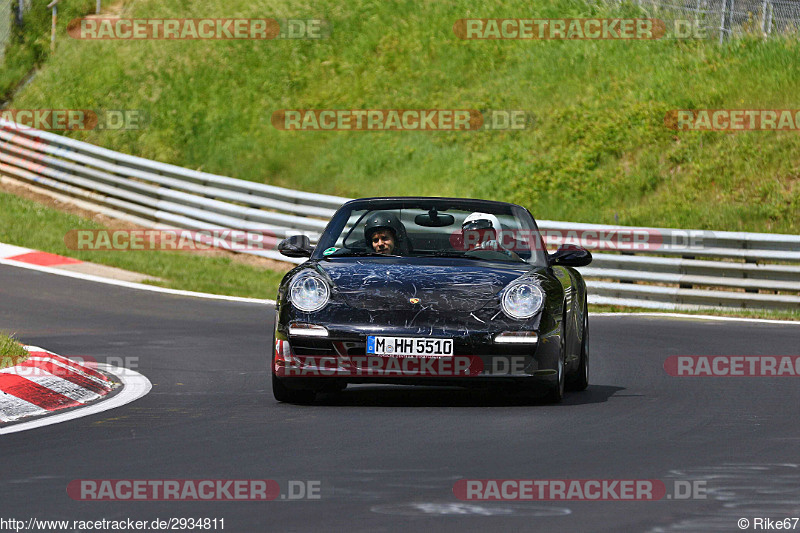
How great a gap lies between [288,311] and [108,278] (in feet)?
36.9

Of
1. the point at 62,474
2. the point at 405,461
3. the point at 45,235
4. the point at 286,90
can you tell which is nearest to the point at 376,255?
the point at 405,461

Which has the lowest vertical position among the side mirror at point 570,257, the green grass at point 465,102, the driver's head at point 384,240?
the side mirror at point 570,257

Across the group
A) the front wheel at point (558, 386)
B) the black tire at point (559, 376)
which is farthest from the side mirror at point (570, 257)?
the front wheel at point (558, 386)

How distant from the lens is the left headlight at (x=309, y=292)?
31.3 feet

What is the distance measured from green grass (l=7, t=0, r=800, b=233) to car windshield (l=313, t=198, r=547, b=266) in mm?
12684

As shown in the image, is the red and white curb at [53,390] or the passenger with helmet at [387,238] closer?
the red and white curb at [53,390]

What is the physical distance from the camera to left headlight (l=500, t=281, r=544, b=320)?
9516 mm

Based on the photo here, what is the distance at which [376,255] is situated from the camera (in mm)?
10156

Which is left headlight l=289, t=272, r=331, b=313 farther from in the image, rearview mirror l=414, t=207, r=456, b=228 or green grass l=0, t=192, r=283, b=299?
green grass l=0, t=192, r=283, b=299

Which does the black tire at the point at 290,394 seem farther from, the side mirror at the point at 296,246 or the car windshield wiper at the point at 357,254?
the side mirror at the point at 296,246

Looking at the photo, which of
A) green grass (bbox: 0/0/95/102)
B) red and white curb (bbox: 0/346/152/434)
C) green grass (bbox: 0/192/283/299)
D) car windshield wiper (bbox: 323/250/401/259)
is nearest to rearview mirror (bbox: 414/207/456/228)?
car windshield wiper (bbox: 323/250/401/259)

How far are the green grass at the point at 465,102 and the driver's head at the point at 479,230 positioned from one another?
1275cm

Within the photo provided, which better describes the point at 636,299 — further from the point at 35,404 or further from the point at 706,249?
the point at 35,404

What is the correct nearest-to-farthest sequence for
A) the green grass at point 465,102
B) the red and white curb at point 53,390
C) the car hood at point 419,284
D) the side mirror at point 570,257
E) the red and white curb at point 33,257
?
the red and white curb at point 53,390, the car hood at point 419,284, the side mirror at point 570,257, the red and white curb at point 33,257, the green grass at point 465,102
